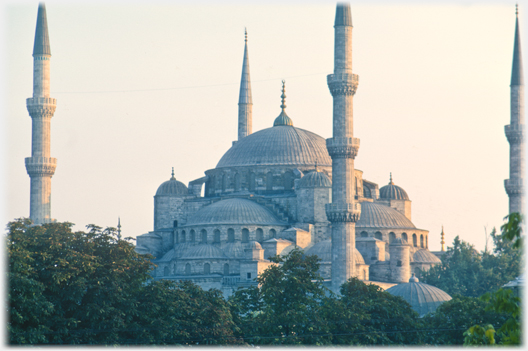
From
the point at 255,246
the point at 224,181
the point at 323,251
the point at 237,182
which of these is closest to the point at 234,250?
the point at 255,246

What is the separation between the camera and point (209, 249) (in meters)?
52.3

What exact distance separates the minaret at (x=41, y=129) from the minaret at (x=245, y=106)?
1858cm

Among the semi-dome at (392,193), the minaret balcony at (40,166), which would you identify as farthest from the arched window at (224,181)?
the minaret balcony at (40,166)

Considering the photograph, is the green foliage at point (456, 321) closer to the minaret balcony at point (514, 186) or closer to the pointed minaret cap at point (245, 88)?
the minaret balcony at point (514, 186)

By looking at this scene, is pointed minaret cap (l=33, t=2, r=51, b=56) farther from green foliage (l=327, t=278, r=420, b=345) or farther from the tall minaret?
the tall minaret

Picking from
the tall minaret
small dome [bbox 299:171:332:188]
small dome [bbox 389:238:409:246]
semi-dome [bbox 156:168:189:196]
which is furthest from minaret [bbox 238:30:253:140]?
the tall minaret

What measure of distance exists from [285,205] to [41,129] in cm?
1548

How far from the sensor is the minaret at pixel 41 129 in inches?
1820

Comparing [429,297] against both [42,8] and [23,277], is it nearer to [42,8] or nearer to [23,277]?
[42,8]

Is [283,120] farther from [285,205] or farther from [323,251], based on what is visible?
[323,251]

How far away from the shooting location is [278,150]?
58.7 m

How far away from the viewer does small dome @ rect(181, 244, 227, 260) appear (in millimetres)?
51656

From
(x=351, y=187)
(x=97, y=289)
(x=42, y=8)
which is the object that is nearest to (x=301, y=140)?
(x=351, y=187)

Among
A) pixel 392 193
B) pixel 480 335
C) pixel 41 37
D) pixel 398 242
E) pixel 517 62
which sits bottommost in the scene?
pixel 480 335
